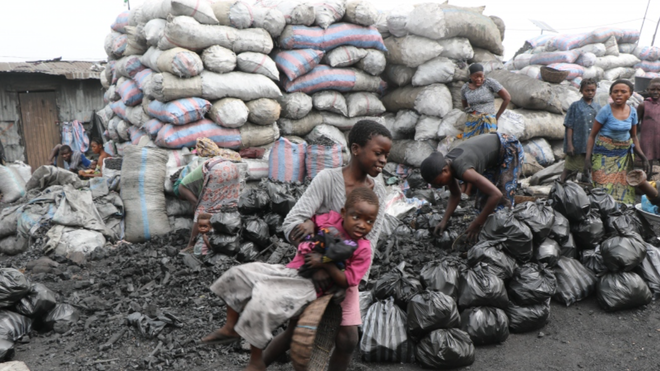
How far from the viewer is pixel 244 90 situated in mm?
6215

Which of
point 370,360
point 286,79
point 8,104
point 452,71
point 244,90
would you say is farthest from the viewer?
point 8,104

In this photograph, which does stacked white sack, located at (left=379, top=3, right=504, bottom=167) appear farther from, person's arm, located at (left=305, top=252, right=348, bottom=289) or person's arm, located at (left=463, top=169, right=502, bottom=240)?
person's arm, located at (left=305, top=252, right=348, bottom=289)

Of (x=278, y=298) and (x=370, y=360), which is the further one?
(x=370, y=360)

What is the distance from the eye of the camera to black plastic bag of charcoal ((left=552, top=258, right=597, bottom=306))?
3.57 metres

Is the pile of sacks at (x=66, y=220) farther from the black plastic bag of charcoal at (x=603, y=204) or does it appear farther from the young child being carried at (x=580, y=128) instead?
the young child being carried at (x=580, y=128)

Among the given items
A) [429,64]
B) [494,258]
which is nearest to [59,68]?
[429,64]

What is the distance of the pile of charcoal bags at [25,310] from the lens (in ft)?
10.5

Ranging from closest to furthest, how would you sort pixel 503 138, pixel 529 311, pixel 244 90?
pixel 529 311, pixel 503 138, pixel 244 90

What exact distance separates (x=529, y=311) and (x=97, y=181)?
4974 mm

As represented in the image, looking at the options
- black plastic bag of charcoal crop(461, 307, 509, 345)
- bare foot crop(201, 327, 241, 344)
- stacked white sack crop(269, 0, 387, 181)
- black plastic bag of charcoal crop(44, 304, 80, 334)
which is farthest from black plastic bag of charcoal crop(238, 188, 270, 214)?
bare foot crop(201, 327, 241, 344)

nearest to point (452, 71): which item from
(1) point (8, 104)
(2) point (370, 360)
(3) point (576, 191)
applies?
(3) point (576, 191)

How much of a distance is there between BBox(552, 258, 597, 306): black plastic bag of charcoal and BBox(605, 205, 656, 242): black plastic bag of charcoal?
0.53 meters

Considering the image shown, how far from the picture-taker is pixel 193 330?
10.6ft

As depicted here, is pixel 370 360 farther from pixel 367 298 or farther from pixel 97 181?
pixel 97 181
